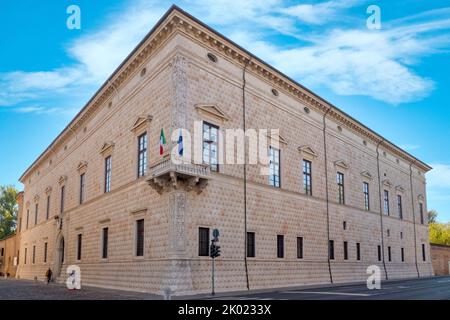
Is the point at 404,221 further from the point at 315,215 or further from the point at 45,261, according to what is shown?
the point at 45,261

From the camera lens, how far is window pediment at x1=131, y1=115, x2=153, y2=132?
2444 centimetres

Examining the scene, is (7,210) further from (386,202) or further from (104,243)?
(386,202)

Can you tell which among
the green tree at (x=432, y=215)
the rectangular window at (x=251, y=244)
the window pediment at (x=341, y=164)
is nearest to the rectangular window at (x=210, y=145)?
the rectangular window at (x=251, y=244)

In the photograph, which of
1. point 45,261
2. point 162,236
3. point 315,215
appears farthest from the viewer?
point 45,261

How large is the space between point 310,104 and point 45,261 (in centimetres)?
2898

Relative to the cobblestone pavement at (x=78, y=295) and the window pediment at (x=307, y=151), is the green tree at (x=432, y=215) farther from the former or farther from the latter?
the cobblestone pavement at (x=78, y=295)

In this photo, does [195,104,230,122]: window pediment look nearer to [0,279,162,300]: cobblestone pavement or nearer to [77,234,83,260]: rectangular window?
[0,279,162,300]: cobblestone pavement

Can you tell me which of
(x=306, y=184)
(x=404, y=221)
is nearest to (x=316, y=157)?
(x=306, y=184)

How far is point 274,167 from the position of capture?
27.9m

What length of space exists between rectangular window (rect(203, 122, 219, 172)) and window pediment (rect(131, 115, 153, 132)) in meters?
3.30

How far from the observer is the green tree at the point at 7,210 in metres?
82.2

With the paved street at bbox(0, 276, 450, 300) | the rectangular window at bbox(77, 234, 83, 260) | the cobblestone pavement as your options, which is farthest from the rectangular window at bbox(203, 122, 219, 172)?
the rectangular window at bbox(77, 234, 83, 260)

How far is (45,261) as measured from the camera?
4253cm
